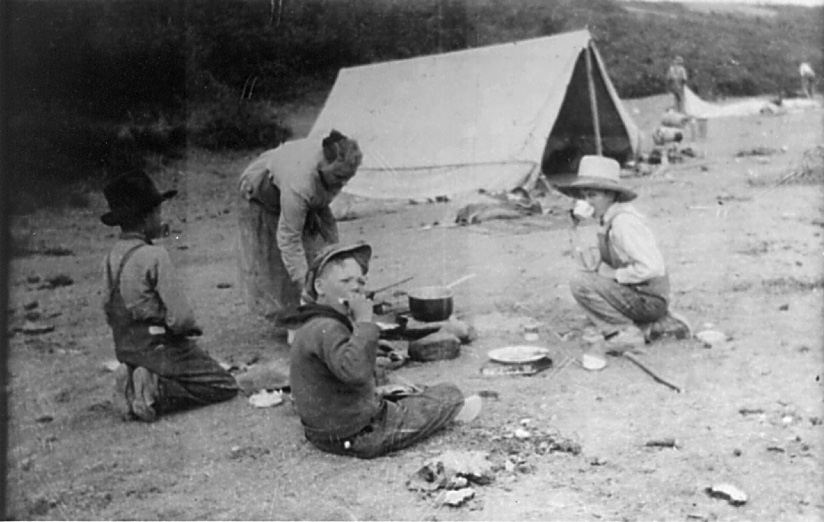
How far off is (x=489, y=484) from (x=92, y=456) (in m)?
1.67

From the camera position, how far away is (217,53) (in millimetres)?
4141

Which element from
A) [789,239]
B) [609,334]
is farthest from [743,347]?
[789,239]

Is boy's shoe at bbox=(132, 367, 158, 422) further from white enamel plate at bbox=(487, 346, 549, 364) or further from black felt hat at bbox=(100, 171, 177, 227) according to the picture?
white enamel plate at bbox=(487, 346, 549, 364)

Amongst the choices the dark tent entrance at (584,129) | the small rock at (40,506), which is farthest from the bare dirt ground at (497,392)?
the dark tent entrance at (584,129)

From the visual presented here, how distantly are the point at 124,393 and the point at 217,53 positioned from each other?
1.75 meters

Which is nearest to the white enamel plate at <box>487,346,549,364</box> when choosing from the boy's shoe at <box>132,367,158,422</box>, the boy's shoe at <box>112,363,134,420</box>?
the boy's shoe at <box>132,367,158,422</box>

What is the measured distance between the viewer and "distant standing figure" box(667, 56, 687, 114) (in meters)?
5.46

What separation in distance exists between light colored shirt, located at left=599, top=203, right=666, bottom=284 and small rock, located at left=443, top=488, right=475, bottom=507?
5.20ft

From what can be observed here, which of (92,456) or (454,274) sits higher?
(454,274)

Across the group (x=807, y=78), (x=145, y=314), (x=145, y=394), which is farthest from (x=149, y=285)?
(x=807, y=78)

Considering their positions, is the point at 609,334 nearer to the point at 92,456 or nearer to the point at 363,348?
the point at 363,348

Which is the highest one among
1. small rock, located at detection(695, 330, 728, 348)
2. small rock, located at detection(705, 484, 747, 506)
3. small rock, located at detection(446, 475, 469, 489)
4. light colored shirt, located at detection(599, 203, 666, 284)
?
light colored shirt, located at detection(599, 203, 666, 284)

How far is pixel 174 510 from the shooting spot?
10.1ft

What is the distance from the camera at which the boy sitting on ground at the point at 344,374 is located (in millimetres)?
3113
